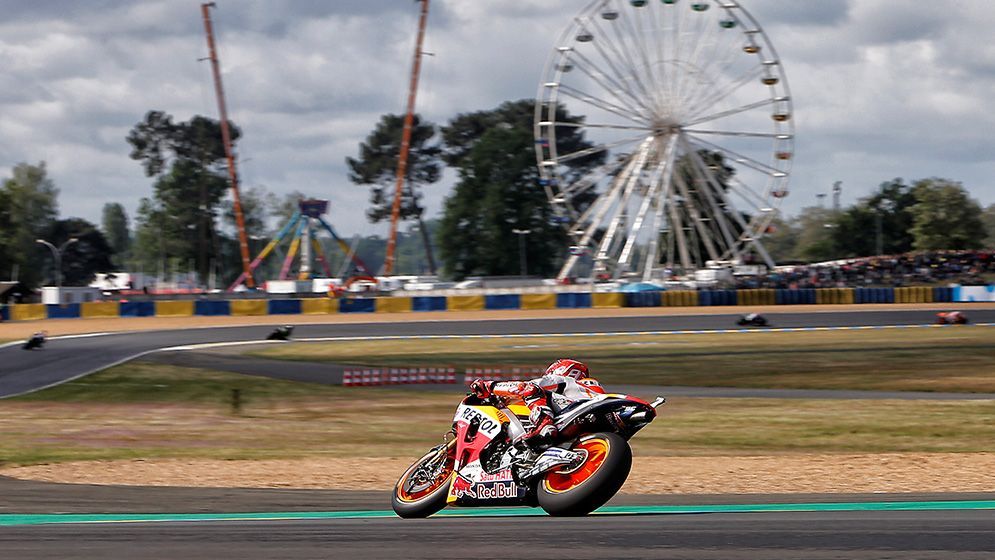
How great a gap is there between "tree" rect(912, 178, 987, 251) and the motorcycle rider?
12275 cm

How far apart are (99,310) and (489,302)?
2249 centimetres

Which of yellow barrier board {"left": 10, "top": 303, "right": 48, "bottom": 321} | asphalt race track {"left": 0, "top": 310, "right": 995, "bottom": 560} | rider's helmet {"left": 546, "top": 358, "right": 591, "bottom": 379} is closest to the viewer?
asphalt race track {"left": 0, "top": 310, "right": 995, "bottom": 560}

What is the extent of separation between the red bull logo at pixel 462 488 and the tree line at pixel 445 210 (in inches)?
4037

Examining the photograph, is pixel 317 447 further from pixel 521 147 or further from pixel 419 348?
pixel 521 147

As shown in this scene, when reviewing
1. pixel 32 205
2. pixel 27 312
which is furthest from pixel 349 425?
pixel 32 205

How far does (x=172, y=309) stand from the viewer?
64.1m

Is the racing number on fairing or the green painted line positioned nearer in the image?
the racing number on fairing

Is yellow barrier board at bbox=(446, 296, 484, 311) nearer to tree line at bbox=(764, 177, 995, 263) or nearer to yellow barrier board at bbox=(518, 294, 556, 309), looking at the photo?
yellow barrier board at bbox=(518, 294, 556, 309)

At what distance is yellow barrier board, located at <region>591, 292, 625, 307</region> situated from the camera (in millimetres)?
66188

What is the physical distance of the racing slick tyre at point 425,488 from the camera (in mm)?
10219

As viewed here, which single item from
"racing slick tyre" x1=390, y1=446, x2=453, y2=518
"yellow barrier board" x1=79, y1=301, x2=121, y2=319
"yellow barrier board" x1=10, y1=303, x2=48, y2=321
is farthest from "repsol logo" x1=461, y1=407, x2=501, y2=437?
"yellow barrier board" x1=10, y1=303, x2=48, y2=321

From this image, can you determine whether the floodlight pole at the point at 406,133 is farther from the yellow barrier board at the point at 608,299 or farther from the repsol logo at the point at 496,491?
the repsol logo at the point at 496,491

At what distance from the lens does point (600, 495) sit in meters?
8.84

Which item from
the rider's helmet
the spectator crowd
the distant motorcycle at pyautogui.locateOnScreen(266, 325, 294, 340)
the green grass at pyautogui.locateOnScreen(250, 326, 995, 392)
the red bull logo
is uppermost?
the spectator crowd
